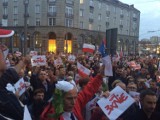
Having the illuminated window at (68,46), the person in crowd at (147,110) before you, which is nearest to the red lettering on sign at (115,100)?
the person in crowd at (147,110)

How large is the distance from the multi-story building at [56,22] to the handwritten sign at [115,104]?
163 ft

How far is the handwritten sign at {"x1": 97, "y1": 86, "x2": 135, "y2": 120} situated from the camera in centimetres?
452

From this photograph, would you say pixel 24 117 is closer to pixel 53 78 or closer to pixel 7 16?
pixel 53 78

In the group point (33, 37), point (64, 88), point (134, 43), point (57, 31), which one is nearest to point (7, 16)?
point (33, 37)

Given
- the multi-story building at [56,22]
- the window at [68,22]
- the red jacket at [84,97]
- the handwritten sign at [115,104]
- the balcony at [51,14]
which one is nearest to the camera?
the red jacket at [84,97]

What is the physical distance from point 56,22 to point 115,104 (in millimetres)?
54258

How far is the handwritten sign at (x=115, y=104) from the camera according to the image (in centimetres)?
452

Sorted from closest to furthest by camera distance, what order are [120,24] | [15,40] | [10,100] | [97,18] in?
[10,100], [15,40], [97,18], [120,24]

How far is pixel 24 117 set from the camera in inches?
102

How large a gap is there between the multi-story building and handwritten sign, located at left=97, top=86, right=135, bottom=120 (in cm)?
4956

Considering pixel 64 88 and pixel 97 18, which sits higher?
pixel 97 18

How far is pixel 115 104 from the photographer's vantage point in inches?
180

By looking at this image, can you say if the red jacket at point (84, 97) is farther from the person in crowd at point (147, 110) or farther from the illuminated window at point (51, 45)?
the illuminated window at point (51, 45)

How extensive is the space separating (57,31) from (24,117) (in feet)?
179
